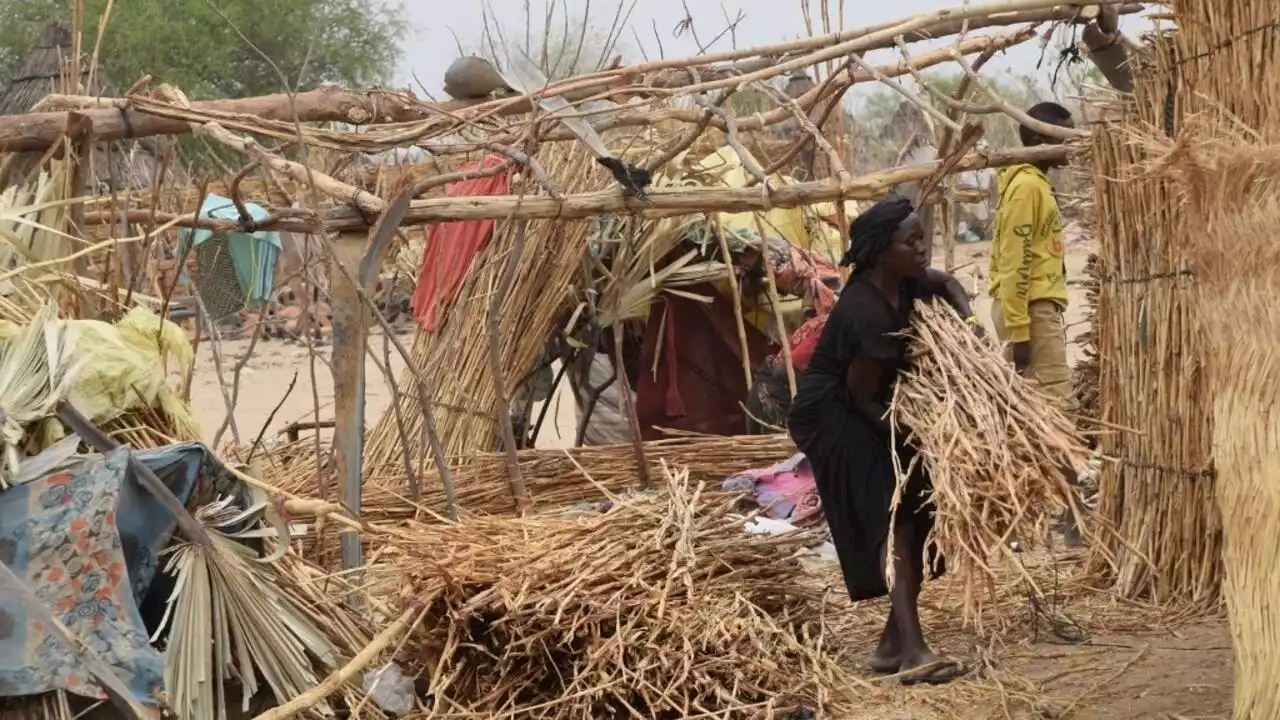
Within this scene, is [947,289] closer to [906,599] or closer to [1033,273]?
[906,599]

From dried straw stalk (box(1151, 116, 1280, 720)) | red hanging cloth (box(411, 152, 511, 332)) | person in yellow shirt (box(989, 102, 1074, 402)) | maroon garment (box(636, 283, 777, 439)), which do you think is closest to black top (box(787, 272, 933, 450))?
dried straw stalk (box(1151, 116, 1280, 720))

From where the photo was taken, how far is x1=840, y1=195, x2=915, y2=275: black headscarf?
15.3 feet

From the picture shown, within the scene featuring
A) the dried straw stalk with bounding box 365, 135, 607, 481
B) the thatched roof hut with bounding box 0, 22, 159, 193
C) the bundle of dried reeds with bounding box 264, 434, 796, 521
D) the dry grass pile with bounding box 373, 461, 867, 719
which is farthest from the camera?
the thatched roof hut with bounding box 0, 22, 159, 193

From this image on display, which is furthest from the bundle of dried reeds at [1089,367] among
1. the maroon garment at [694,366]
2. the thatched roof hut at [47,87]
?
the thatched roof hut at [47,87]

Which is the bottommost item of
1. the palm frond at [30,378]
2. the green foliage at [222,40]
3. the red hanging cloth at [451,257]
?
the palm frond at [30,378]

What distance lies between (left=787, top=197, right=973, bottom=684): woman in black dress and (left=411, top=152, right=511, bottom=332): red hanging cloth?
269 centimetres

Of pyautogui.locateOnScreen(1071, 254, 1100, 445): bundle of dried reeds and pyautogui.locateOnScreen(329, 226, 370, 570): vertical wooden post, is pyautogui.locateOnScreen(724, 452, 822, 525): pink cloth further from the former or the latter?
pyautogui.locateOnScreen(329, 226, 370, 570): vertical wooden post

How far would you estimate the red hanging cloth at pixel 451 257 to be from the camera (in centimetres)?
725

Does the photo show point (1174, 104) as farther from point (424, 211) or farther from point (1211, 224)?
point (424, 211)

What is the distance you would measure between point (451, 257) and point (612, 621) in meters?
3.28

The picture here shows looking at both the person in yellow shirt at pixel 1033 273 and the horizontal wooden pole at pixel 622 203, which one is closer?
the horizontal wooden pole at pixel 622 203

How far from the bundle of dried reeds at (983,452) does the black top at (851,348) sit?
14 cm

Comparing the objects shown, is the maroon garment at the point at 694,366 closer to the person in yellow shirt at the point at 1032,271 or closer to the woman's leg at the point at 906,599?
the person in yellow shirt at the point at 1032,271

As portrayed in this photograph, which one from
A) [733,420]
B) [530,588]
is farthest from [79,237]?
[733,420]
